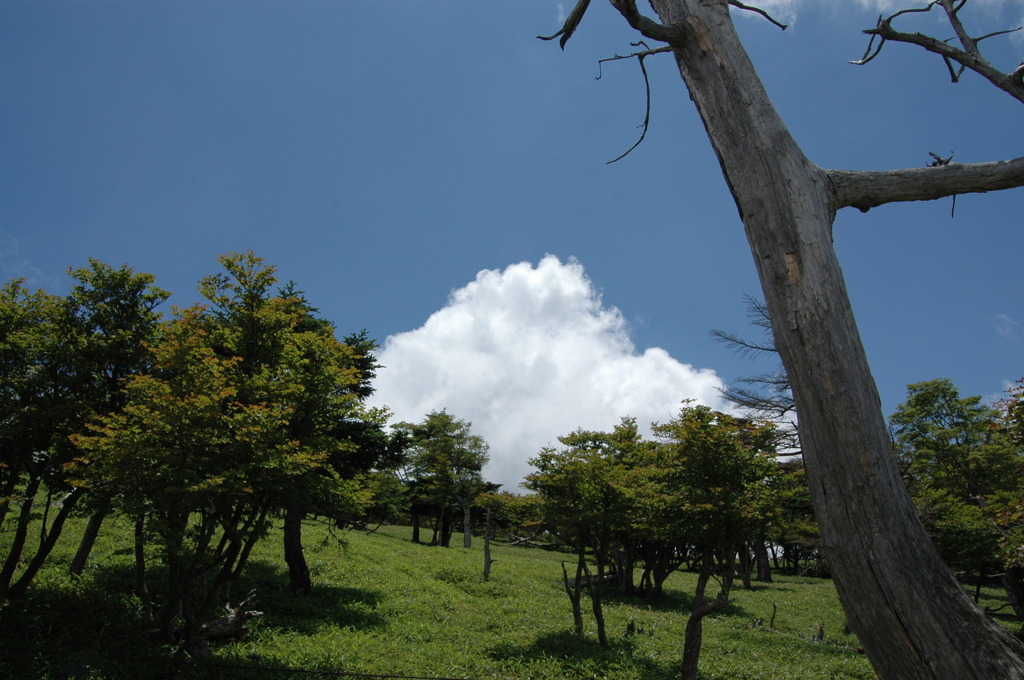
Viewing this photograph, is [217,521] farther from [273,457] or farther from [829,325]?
[829,325]

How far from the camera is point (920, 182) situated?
2461 millimetres

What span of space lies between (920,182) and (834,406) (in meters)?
1.28

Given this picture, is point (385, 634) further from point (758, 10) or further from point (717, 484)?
point (758, 10)

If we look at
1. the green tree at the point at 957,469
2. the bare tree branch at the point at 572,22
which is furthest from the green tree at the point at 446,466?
the bare tree branch at the point at 572,22

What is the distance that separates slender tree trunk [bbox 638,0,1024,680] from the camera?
171 centimetres

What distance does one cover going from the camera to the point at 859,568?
182cm

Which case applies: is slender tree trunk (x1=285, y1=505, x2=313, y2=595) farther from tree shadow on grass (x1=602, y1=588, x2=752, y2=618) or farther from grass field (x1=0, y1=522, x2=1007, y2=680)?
tree shadow on grass (x1=602, y1=588, x2=752, y2=618)

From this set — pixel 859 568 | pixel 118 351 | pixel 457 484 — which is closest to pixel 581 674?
pixel 859 568

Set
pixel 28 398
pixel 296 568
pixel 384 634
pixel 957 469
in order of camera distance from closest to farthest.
Result: 1. pixel 28 398
2. pixel 384 634
3. pixel 296 568
4. pixel 957 469

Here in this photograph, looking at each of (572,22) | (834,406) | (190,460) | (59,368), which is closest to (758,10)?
(572,22)

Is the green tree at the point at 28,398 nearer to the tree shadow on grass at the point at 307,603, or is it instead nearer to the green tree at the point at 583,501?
the tree shadow on grass at the point at 307,603

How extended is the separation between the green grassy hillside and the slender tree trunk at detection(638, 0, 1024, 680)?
533cm

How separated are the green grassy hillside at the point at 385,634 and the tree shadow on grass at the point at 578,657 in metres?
0.04

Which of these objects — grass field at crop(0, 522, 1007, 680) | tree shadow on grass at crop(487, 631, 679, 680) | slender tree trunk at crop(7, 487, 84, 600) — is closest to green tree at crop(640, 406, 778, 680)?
tree shadow on grass at crop(487, 631, 679, 680)
